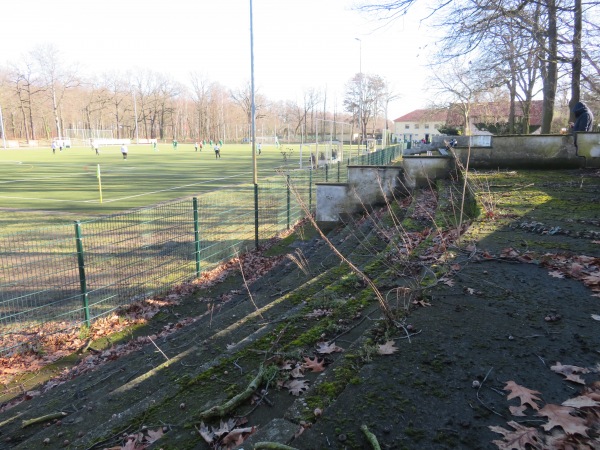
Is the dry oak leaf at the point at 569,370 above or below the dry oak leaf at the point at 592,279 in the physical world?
below

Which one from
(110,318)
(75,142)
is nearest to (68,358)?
(110,318)

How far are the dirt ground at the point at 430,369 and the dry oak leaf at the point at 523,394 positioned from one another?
10mm

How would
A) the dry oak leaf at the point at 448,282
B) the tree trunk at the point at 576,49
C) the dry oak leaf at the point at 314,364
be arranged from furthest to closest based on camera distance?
the tree trunk at the point at 576,49 < the dry oak leaf at the point at 448,282 < the dry oak leaf at the point at 314,364

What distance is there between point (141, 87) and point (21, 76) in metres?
27.9

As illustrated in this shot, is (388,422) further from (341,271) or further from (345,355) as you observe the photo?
(341,271)

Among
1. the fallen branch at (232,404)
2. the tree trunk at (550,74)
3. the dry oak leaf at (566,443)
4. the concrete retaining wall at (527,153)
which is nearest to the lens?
the dry oak leaf at (566,443)

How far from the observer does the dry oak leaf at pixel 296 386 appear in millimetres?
3082

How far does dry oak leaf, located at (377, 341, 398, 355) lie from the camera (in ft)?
10.5

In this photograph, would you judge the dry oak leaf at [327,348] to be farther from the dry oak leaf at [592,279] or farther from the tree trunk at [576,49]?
the tree trunk at [576,49]

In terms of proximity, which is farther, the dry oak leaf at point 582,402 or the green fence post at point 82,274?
the green fence post at point 82,274

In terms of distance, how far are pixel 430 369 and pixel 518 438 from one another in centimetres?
78

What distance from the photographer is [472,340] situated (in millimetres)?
3326

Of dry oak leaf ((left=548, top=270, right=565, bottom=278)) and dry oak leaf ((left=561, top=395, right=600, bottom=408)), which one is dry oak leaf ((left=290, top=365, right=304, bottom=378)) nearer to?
dry oak leaf ((left=561, top=395, right=600, bottom=408))

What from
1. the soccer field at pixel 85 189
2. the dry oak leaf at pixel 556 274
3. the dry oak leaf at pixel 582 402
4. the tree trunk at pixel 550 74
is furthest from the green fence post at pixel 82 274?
the tree trunk at pixel 550 74
